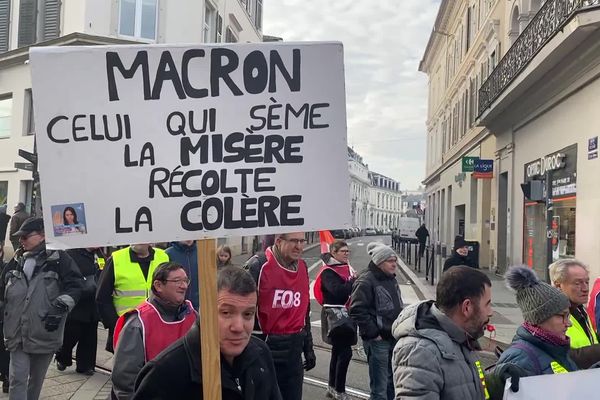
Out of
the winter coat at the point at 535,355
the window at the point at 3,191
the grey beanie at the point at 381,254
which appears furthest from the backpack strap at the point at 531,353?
the window at the point at 3,191

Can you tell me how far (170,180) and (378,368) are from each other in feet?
12.0

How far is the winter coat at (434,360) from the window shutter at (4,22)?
79.2ft

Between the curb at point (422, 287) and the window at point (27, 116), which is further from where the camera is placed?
the window at point (27, 116)

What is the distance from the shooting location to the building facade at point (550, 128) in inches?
453

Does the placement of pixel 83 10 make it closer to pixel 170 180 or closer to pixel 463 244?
pixel 463 244

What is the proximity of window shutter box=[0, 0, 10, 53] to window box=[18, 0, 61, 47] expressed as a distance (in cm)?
75

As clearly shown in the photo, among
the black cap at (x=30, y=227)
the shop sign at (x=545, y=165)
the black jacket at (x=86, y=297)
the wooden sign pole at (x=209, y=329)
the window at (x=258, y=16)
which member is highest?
the window at (x=258, y=16)

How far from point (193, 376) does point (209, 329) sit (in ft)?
0.58

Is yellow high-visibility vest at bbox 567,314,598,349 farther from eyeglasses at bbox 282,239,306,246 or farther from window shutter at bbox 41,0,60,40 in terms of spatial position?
window shutter at bbox 41,0,60,40

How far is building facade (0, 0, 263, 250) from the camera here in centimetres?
1939

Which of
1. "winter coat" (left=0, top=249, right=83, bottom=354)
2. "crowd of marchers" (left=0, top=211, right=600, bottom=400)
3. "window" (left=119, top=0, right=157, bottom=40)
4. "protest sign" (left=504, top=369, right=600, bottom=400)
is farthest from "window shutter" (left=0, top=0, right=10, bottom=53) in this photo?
"protest sign" (left=504, top=369, right=600, bottom=400)

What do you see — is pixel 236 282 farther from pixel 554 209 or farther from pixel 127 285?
pixel 554 209

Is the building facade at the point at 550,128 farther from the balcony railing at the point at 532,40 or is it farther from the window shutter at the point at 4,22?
the window shutter at the point at 4,22

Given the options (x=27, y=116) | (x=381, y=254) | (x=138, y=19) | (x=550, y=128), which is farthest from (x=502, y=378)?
(x=27, y=116)
